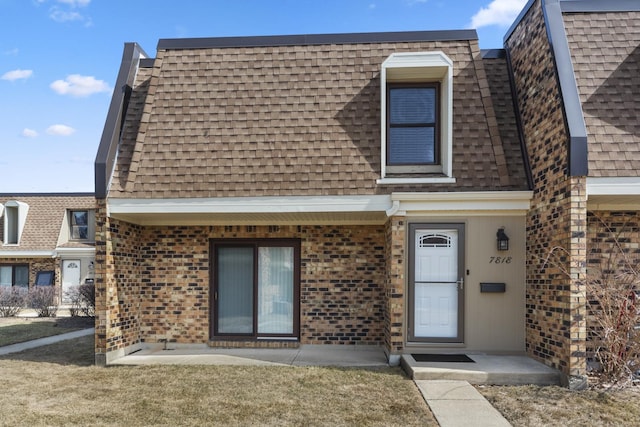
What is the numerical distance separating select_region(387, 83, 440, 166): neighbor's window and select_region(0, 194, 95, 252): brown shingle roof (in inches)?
591

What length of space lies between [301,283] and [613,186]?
522 centimetres

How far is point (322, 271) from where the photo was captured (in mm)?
7863

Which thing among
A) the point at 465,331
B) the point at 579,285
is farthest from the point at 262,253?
the point at 579,285

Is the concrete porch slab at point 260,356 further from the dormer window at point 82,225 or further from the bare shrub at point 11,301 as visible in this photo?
the dormer window at point 82,225

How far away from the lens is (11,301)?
14.3 m

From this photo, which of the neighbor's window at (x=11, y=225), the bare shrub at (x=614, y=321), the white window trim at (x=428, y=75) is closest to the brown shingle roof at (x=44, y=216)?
the neighbor's window at (x=11, y=225)

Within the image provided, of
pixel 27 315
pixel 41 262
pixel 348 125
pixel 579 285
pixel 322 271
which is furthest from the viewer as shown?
pixel 41 262

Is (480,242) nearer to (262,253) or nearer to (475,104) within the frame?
(475,104)

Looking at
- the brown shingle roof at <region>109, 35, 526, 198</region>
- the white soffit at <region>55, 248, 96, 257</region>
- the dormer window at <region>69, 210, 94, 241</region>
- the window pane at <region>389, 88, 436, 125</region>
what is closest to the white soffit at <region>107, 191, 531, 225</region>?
the brown shingle roof at <region>109, 35, 526, 198</region>

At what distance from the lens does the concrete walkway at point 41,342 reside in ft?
27.3

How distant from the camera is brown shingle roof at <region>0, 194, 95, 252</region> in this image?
17625 millimetres

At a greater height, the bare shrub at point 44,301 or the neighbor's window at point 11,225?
the neighbor's window at point 11,225

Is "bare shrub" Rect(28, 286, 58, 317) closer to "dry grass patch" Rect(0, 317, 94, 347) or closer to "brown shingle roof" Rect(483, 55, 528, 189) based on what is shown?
"dry grass patch" Rect(0, 317, 94, 347)

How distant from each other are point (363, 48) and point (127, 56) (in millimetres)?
4580
